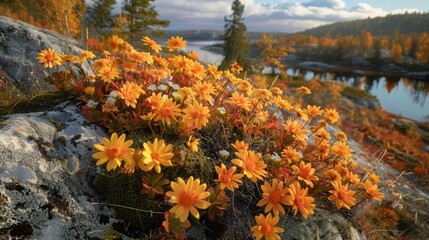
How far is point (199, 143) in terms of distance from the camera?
274 cm

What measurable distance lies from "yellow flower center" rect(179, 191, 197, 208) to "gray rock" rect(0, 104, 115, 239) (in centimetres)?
64

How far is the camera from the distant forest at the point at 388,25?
161875 mm

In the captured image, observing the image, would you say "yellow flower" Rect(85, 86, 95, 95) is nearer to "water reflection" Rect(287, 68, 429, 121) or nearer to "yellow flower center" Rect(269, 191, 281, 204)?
"yellow flower center" Rect(269, 191, 281, 204)

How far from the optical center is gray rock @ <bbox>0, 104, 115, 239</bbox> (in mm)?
1816

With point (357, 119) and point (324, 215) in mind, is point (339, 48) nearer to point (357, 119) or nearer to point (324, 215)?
point (357, 119)

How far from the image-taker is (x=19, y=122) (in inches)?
90.6

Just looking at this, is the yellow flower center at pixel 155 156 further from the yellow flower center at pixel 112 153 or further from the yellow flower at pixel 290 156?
the yellow flower at pixel 290 156

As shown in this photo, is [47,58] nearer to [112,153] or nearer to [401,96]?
[112,153]

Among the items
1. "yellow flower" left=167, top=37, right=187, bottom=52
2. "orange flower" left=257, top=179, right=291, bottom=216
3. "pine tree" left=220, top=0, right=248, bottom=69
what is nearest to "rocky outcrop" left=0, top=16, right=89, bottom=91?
"yellow flower" left=167, top=37, right=187, bottom=52

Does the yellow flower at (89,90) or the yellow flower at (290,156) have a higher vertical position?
the yellow flower at (89,90)

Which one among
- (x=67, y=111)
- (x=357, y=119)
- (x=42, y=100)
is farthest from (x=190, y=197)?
(x=357, y=119)

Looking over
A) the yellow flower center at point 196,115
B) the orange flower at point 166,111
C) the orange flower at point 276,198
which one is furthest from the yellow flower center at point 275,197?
the orange flower at point 166,111

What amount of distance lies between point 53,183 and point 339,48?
345 ft

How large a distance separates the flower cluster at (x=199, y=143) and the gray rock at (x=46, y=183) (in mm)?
239
